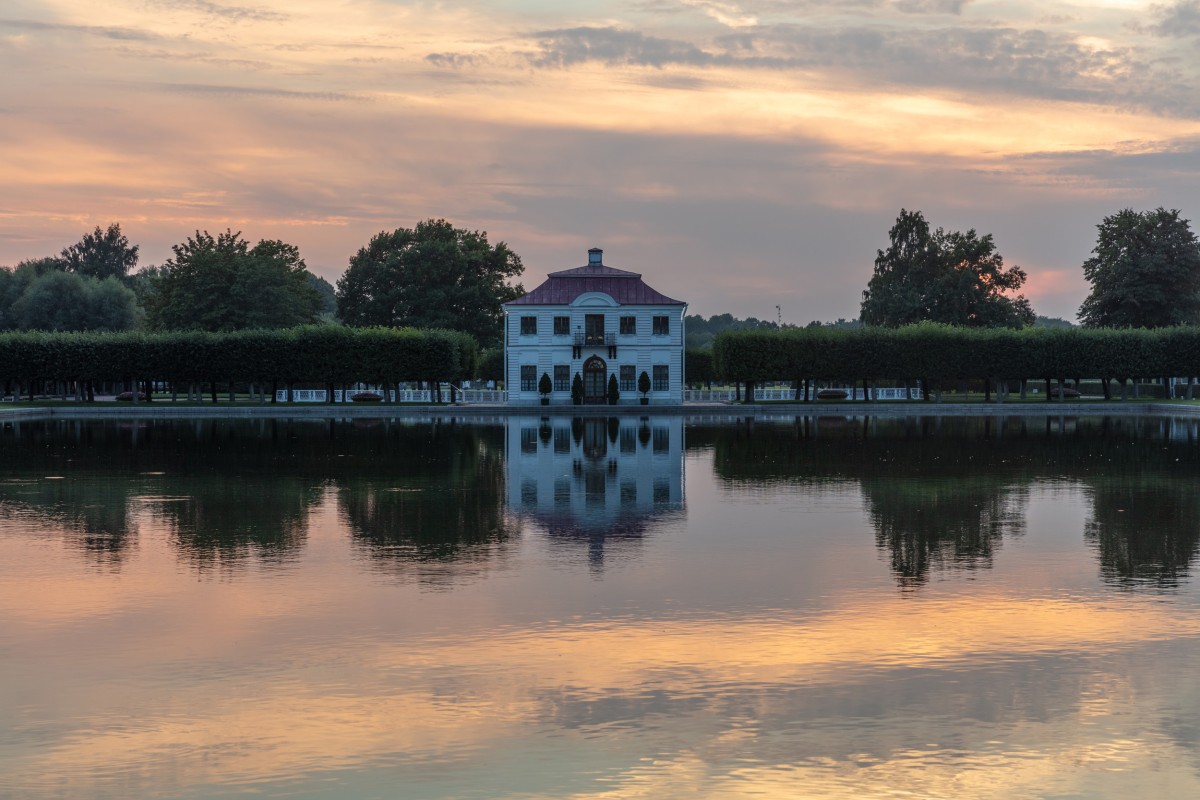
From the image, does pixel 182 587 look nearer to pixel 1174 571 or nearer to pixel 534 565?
pixel 534 565

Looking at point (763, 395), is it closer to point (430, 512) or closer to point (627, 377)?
point (627, 377)

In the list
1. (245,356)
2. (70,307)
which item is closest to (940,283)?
(245,356)

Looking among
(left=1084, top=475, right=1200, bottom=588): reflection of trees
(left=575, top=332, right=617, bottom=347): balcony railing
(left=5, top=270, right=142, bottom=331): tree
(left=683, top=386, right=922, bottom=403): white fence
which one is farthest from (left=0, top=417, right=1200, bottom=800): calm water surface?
(left=5, top=270, right=142, bottom=331): tree

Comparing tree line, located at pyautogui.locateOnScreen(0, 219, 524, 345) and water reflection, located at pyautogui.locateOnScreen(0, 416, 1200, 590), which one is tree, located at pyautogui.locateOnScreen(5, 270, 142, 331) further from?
water reflection, located at pyautogui.locateOnScreen(0, 416, 1200, 590)

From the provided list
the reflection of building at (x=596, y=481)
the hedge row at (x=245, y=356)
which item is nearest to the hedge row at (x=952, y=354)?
the hedge row at (x=245, y=356)

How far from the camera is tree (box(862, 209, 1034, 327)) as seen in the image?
118188 millimetres

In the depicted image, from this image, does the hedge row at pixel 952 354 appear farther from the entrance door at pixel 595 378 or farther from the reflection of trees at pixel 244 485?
the reflection of trees at pixel 244 485

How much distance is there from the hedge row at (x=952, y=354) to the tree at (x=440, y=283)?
3320cm

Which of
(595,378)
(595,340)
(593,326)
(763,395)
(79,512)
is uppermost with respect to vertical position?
(593,326)

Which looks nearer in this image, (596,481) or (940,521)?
(940,521)

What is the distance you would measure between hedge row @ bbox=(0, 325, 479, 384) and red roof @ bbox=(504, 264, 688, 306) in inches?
274

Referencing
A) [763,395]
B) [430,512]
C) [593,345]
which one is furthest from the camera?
[763,395]

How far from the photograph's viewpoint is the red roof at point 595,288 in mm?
90188

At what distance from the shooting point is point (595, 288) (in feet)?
299
